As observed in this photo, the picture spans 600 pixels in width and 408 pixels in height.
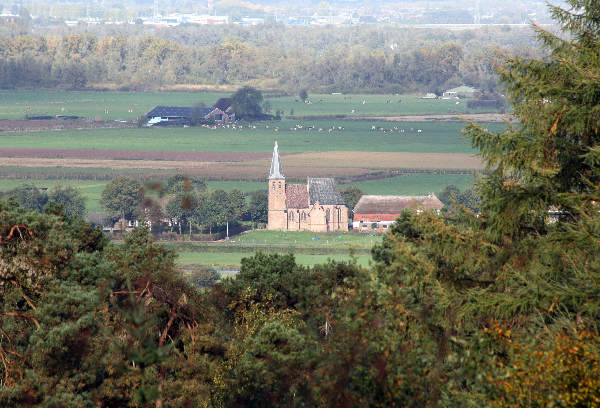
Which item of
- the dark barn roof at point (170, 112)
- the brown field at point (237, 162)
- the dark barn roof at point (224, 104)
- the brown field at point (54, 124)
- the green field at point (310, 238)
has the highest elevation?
the dark barn roof at point (224, 104)

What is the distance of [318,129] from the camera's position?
14625 centimetres

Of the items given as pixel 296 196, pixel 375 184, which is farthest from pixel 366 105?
pixel 296 196

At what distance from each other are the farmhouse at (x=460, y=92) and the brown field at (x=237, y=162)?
70273 millimetres

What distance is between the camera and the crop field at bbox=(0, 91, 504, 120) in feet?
539

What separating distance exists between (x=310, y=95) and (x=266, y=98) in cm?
1354

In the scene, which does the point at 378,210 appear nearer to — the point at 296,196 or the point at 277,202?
the point at 296,196

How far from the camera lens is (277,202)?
7944 cm

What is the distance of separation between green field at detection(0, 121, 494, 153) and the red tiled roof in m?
39.6

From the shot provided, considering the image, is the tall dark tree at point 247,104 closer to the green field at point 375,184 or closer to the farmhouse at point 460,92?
the farmhouse at point 460,92

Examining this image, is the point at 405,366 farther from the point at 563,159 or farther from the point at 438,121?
the point at 438,121

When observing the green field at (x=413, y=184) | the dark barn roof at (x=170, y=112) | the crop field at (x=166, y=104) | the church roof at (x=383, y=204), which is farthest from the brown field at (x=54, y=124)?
Result: the church roof at (x=383, y=204)

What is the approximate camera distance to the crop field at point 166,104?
164m

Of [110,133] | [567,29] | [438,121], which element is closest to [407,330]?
[567,29]

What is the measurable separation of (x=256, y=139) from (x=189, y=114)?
2618 centimetres
